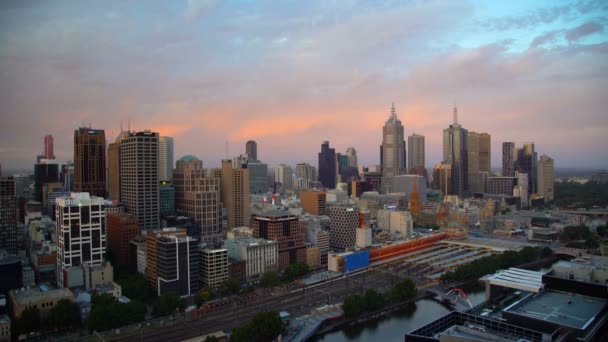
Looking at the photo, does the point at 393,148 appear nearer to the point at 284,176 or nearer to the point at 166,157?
the point at 284,176

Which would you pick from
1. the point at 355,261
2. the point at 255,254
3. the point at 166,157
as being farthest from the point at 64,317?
the point at 166,157

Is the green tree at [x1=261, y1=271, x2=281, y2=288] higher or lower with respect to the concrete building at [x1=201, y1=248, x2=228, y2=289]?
lower

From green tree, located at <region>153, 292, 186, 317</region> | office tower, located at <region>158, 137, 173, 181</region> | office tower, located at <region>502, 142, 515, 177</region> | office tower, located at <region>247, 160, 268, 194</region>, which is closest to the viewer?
green tree, located at <region>153, 292, 186, 317</region>

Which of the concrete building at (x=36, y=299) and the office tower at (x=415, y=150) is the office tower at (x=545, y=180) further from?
the concrete building at (x=36, y=299)

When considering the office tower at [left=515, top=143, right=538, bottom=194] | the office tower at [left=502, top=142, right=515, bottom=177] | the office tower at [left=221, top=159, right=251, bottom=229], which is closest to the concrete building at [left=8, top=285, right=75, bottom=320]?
the office tower at [left=221, top=159, right=251, bottom=229]

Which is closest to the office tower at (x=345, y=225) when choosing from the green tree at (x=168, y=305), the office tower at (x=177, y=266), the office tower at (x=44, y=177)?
the office tower at (x=177, y=266)

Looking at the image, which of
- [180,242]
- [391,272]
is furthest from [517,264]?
[180,242]

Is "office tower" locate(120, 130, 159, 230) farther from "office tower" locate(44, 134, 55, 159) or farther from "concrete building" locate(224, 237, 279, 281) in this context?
"concrete building" locate(224, 237, 279, 281)
